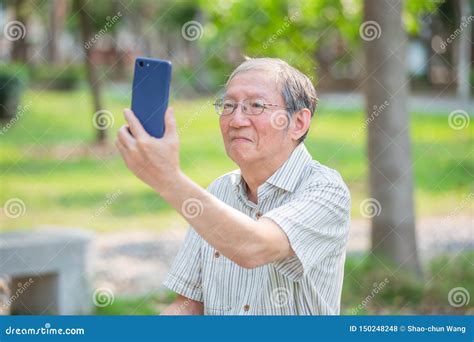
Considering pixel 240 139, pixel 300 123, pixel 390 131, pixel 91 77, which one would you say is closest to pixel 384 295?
A: pixel 390 131

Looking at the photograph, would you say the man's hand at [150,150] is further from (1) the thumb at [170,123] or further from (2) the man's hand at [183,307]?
(2) the man's hand at [183,307]

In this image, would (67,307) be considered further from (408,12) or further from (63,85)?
(63,85)

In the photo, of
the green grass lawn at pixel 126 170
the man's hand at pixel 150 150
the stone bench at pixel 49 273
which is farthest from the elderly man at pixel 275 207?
the green grass lawn at pixel 126 170

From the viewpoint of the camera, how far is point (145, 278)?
22.7 ft

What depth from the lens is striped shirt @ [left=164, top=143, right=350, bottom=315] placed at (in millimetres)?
2191

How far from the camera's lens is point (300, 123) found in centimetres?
233

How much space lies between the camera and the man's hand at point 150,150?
1647mm

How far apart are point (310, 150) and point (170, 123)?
32.9ft

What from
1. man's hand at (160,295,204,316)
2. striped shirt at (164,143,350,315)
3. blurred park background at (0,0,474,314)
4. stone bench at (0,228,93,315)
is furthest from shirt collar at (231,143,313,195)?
stone bench at (0,228,93,315)

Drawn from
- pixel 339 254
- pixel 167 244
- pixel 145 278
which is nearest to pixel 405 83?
pixel 145 278

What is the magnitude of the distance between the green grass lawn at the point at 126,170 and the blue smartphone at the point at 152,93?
5.55 m

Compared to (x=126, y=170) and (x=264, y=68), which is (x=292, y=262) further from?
(x=126, y=170)

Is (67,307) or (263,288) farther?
(67,307)

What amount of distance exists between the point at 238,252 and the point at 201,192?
23cm
